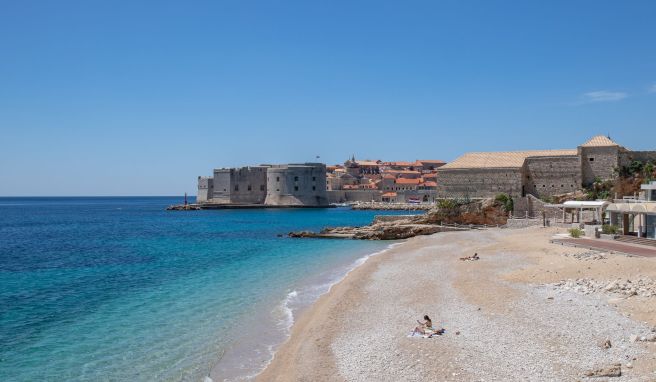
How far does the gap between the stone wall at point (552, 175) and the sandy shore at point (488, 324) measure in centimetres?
1985

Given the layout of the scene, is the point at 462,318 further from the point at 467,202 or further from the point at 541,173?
the point at 541,173

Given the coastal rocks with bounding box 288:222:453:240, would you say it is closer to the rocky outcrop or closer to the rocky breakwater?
the rocky breakwater

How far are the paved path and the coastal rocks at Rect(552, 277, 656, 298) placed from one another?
4.10 meters

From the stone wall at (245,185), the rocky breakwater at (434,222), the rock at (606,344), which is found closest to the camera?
the rock at (606,344)

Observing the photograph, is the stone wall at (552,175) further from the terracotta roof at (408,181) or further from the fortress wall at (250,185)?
the terracotta roof at (408,181)

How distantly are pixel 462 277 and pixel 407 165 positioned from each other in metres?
115

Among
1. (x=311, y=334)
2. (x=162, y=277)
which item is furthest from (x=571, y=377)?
(x=162, y=277)

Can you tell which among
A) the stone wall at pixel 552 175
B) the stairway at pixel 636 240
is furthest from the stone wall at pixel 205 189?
the stairway at pixel 636 240

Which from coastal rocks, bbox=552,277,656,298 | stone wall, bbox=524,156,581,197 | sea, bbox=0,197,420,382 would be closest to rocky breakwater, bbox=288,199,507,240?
stone wall, bbox=524,156,581,197

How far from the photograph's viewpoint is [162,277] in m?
20.1

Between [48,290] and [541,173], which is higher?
[541,173]

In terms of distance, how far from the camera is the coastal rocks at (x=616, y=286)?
36.9 ft

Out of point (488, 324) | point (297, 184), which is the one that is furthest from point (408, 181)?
point (488, 324)

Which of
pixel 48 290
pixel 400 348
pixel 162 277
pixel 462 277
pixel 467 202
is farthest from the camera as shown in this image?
pixel 467 202
